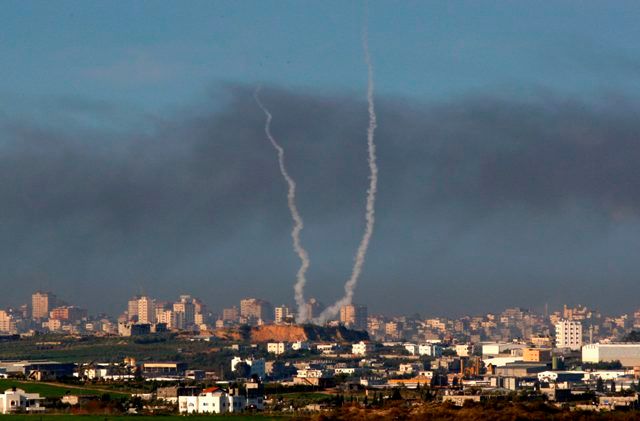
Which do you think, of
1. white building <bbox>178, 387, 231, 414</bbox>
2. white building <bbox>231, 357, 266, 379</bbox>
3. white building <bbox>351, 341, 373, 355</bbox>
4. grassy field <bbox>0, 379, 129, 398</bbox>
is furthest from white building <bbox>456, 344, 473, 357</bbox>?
white building <bbox>178, 387, 231, 414</bbox>

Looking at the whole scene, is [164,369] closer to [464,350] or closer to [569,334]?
[464,350]

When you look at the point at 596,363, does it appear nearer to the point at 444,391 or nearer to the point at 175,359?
the point at 175,359

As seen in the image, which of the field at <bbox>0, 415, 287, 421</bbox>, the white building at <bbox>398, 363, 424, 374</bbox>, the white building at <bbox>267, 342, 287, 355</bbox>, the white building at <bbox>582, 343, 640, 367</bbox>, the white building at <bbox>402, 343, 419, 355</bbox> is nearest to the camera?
the field at <bbox>0, 415, 287, 421</bbox>

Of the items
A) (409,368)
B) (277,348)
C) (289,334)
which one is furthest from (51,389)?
(289,334)

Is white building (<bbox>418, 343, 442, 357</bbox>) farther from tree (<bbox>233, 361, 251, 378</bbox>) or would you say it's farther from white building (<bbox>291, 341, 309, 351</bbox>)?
tree (<bbox>233, 361, 251, 378</bbox>)

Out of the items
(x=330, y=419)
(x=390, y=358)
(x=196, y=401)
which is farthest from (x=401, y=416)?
(x=390, y=358)

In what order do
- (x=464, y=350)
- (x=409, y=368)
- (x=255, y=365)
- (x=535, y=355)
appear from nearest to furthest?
(x=255, y=365) < (x=409, y=368) < (x=535, y=355) < (x=464, y=350)

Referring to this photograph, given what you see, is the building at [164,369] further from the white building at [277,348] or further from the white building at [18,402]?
the white building at [18,402]
